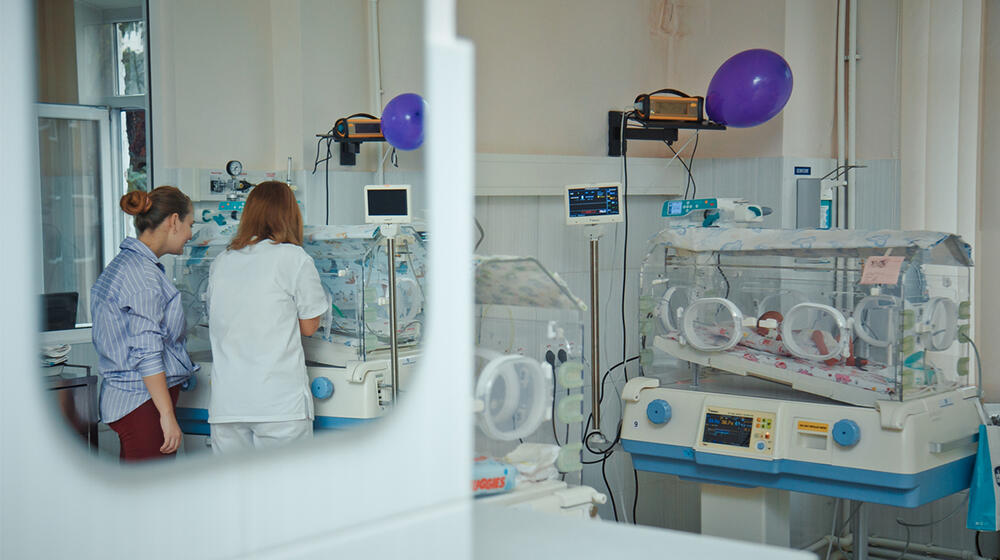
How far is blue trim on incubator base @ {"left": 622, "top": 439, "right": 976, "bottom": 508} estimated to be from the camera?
2.64m

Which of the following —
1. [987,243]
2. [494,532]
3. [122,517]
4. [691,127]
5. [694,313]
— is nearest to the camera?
[122,517]

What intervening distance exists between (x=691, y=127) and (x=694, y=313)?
3.37ft

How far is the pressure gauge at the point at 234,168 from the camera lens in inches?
78.2

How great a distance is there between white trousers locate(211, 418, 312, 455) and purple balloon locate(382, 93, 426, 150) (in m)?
0.32

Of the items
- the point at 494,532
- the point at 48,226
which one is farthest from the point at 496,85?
the point at 48,226

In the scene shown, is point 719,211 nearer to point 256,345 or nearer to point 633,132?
point 633,132

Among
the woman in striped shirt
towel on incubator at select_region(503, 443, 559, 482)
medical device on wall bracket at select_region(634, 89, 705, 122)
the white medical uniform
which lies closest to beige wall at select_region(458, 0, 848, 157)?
medical device on wall bracket at select_region(634, 89, 705, 122)

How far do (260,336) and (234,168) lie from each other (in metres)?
0.96

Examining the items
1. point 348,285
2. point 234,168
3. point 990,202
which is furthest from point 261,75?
point 990,202

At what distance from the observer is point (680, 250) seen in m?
3.24

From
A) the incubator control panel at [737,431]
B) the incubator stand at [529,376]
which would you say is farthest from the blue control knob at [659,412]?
the incubator stand at [529,376]

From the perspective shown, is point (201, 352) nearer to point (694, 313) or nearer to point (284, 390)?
point (284, 390)

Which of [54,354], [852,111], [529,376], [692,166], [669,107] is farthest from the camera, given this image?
[692,166]

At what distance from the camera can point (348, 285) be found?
8.55ft
